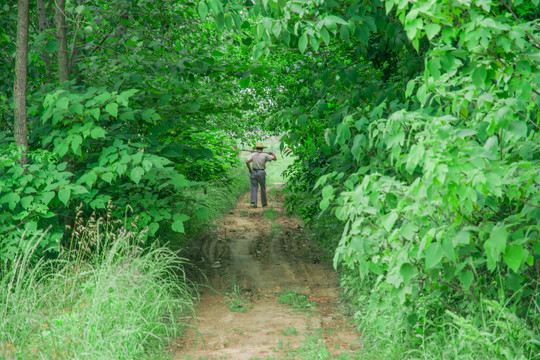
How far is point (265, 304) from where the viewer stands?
658 cm

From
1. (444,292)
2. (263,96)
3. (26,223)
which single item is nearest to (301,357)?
(444,292)

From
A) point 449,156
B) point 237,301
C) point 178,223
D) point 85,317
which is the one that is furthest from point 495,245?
point 237,301

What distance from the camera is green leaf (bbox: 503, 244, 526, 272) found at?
2684 mm

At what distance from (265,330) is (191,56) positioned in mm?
3539

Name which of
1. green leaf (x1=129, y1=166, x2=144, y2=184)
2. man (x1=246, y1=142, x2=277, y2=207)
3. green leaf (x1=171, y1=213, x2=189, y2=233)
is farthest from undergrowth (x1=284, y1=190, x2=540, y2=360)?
man (x1=246, y1=142, x2=277, y2=207)

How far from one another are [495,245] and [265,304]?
14.2 feet

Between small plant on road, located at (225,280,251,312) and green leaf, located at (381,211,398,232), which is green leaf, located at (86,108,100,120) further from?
green leaf, located at (381,211,398,232)

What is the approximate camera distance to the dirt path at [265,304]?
16.5 feet

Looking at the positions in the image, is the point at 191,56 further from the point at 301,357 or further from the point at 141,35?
the point at 301,357

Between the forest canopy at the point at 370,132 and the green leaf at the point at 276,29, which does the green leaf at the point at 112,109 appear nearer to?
the forest canopy at the point at 370,132

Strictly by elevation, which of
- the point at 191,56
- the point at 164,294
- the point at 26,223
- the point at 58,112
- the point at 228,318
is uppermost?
the point at 191,56

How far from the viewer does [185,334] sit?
5.52 m

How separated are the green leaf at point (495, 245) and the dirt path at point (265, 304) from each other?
2.43 m

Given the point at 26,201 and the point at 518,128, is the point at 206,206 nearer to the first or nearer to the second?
the point at 26,201
